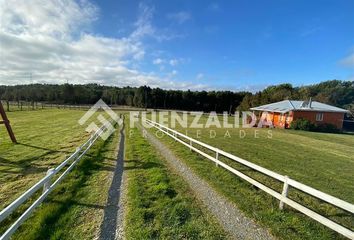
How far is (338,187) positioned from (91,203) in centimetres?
795

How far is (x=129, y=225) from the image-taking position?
439 cm

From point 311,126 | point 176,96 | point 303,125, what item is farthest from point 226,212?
point 176,96

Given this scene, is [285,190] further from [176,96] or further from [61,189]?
[176,96]

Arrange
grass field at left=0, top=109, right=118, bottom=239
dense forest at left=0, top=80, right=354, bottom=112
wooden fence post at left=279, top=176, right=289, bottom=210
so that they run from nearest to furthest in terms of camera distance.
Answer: grass field at left=0, top=109, right=118, bottom=239 → wooden fence post at left=279, top=176, right=289, bottom=210 → dense forest at left=0, top=80, right=354, bottom=112

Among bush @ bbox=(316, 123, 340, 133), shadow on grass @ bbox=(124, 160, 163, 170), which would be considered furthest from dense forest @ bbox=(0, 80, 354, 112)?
shadow on grass @ bbox=(124, 160, 163, 170)

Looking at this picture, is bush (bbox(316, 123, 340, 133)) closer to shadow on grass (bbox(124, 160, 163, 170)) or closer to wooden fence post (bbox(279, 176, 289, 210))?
shadow on grass (bbox(124, 160, 163, 170))

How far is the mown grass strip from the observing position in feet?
13.7

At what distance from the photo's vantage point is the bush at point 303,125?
28906 mm

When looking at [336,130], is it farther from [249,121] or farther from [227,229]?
[227,229]

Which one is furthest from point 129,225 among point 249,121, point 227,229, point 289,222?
point 249,121

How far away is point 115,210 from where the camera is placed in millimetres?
5043

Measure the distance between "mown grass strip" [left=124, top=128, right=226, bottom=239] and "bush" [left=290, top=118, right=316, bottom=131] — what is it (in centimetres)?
2700

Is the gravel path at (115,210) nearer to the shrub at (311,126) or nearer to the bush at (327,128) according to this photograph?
the shrub at (311,126)

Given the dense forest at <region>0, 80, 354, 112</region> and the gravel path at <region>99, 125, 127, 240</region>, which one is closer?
the gravel path at <region>99, 125, 127, 240</region>
